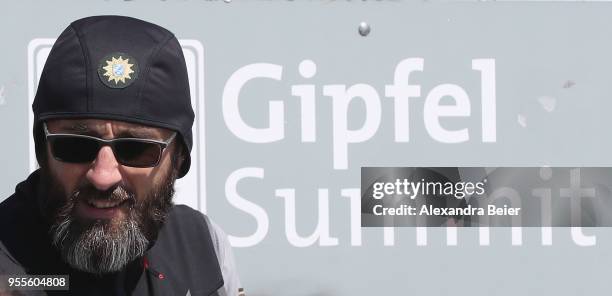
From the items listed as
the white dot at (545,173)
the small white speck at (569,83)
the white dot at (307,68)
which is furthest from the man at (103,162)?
the small white speck at (569,83)

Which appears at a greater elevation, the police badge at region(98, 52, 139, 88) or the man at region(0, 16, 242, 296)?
the police badge at region(98, 52, 139, 88)

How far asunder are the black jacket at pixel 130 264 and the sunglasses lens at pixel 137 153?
0.17 m

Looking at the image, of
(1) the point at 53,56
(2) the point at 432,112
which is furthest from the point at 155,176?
(2) the point at 432,112

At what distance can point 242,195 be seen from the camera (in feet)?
6.88

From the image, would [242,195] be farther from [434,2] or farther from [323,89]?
[434,2]

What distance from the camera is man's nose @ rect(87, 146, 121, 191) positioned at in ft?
3.31

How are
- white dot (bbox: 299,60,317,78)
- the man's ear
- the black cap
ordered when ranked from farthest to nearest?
white dot (bbox: 299,60,317,78) < the man's ear < the black cap

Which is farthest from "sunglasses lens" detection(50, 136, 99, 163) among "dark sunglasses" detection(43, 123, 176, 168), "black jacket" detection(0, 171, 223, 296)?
"black jacket" detection(0, 171, 223, 296)

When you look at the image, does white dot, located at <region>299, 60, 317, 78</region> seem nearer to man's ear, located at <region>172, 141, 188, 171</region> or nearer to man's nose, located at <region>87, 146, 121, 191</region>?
man's ear, located at <region>172, 141, 188, 171</region>

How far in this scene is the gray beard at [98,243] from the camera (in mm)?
1048

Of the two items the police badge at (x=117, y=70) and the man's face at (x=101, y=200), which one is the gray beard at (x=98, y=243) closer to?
the man's face at (x=101, y=200)

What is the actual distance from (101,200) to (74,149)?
86 millimetres

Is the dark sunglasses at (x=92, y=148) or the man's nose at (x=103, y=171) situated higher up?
the dark sunglasses at (x=92, y=148)

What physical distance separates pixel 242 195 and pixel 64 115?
1126 millimetres
